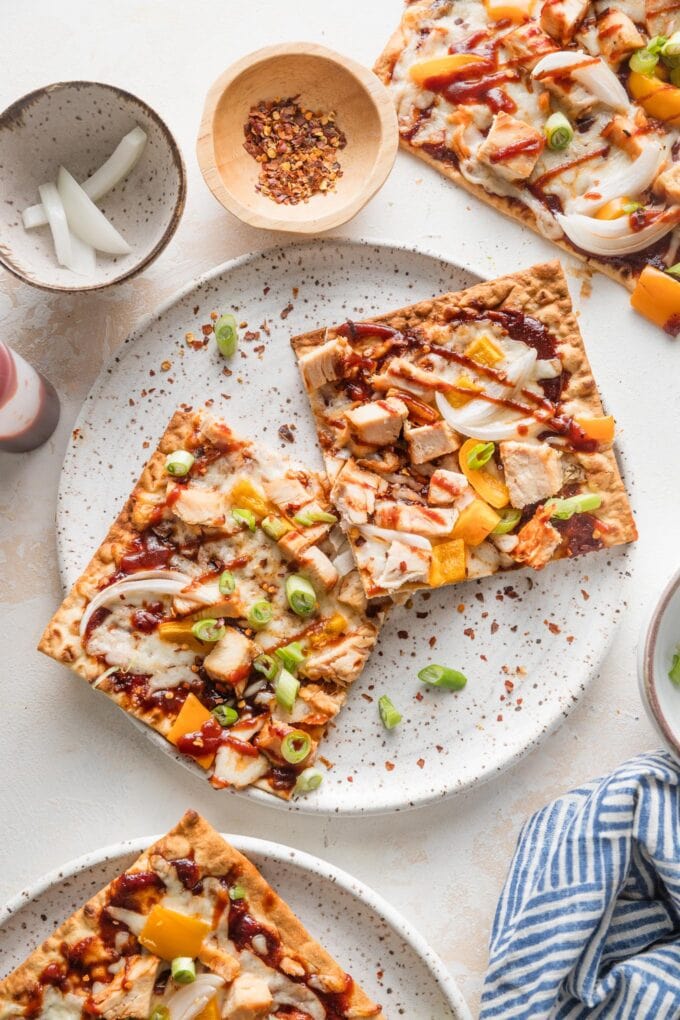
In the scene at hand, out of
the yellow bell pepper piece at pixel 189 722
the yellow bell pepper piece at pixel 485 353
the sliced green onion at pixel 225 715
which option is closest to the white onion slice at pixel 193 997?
the yellow bell pepper piece at pixel 189 722

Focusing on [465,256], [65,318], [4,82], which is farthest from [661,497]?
[4,82]

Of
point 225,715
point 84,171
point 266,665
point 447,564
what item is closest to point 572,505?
point 447,564

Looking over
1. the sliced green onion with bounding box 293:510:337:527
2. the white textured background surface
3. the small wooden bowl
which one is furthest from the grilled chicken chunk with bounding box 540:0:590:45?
the sliced green onion with bounding box 293:510:337:527

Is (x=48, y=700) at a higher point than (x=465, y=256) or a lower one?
lower

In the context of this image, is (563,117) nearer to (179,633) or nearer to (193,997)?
(179,633)

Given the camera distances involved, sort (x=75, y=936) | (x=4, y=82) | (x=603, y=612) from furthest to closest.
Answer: (x=4, y=82), (x=603, y=612), (x=75, y=936)

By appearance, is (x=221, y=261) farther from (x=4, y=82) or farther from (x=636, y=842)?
(x=636, y=842)

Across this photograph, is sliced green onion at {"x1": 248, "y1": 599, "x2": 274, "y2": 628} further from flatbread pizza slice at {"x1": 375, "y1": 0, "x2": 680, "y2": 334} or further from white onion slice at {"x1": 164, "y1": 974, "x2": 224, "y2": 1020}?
flatbread pizza slice at {"x1": 375, "y1": 0, "x2": 680, "y2": 334}
